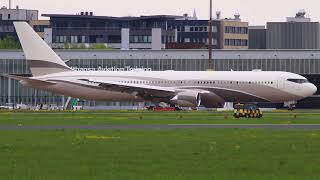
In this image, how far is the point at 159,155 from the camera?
40.3 meters

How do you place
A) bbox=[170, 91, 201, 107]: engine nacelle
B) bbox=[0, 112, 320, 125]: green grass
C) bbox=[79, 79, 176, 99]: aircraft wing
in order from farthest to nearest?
bbox=[79, 79, 176, 99]: aircraft wing, bbox=[170, 91, 201, 107]: engine nacelle, bbox=[0, 112, 320, 125]: green grass

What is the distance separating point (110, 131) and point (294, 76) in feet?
196

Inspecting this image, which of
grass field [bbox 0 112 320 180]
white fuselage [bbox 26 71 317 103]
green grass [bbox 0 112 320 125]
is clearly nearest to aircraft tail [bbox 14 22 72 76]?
white fuselage [bbox 26 71 317 103]

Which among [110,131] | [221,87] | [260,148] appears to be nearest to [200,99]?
[221,87]

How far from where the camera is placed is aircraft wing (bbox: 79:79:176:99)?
114 meters

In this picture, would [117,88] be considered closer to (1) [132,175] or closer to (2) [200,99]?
(2) [200,99]

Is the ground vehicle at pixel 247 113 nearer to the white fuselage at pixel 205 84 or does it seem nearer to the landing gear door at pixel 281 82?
the white fuselage at pixel 205 84

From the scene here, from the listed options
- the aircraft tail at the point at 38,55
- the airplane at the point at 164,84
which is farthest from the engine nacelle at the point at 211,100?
the aircraft tail at the point at 38,55

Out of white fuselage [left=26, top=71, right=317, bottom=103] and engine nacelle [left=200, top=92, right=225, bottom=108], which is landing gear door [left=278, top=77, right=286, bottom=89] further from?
engine nacelle [left=200, top=92, right=225, bottom=108]

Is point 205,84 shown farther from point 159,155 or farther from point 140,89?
point 159,155

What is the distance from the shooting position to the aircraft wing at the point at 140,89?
374ft

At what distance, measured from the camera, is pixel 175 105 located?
114938 millimetres

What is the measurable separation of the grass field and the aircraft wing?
57.9 m

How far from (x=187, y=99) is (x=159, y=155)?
72.6 meters
